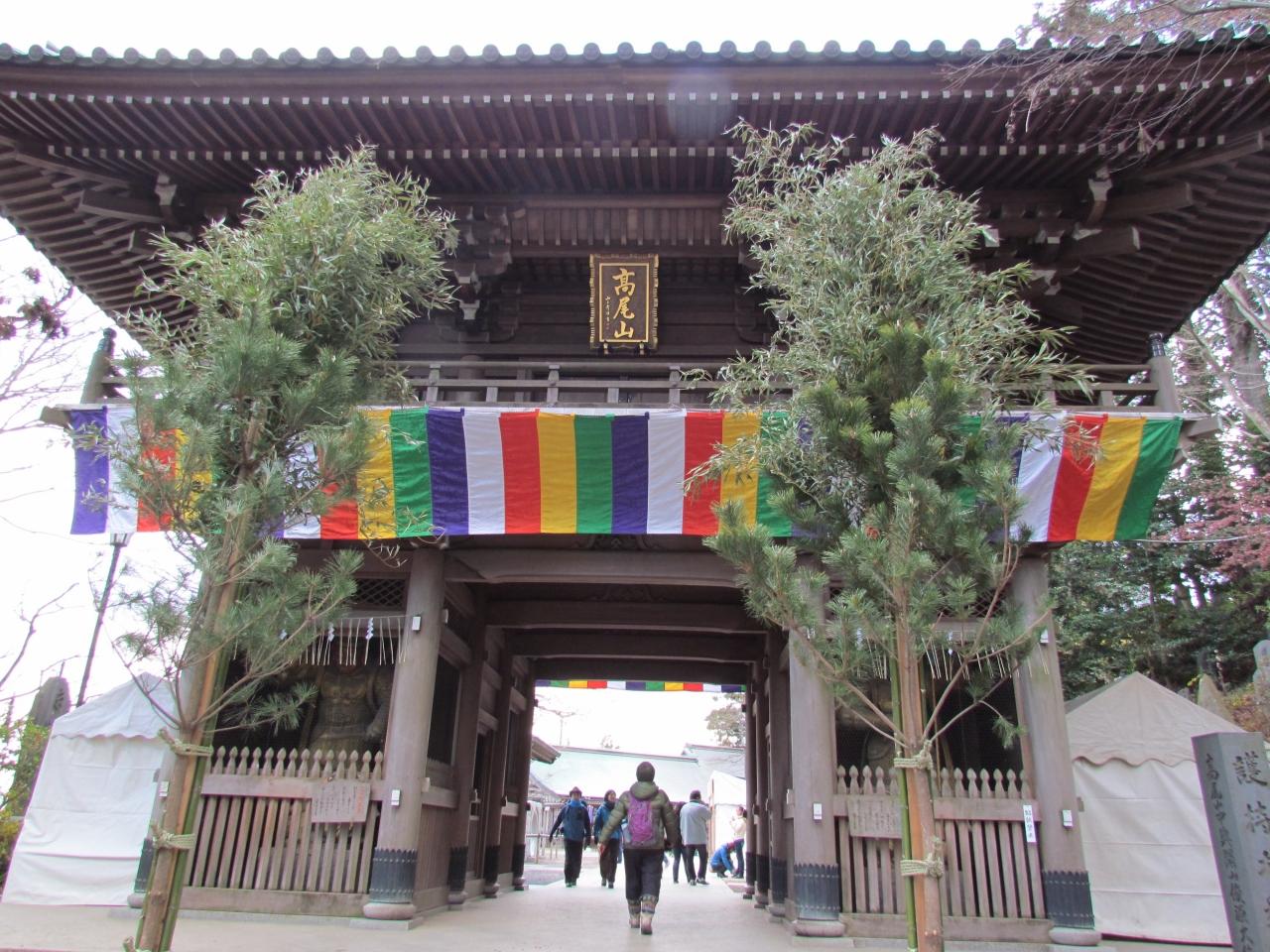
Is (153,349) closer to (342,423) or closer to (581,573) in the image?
(342,423)

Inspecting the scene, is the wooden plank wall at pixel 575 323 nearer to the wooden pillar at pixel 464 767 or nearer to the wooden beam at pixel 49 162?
the wooden beam at pixel 49 162

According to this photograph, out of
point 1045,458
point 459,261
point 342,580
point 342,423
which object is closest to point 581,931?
point 342,580

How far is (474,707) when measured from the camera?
33.2 ft

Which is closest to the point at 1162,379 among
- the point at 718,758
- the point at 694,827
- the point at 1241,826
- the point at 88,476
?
the point at 1241,826

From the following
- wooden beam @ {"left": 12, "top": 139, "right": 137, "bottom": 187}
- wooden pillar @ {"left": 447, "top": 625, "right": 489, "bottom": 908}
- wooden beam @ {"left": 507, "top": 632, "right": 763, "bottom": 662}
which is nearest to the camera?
wooden beam @ {"left": 12, "top": 139, "right": 137, "bottom": 187}

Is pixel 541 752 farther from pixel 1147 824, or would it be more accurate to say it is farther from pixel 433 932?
pixel 1147 824

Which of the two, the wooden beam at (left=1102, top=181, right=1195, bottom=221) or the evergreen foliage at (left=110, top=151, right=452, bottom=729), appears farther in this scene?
the wooden beam at (left=1102, top=181, right=1195, bottom=221)

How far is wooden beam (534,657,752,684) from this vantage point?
13.3 metres

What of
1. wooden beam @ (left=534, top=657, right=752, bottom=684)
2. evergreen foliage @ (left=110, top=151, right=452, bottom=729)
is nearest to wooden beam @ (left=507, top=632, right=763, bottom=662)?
wooden beam @ (left=534, top=657, right=752, bottom=684)

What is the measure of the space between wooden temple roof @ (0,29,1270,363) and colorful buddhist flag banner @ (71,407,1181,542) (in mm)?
1960

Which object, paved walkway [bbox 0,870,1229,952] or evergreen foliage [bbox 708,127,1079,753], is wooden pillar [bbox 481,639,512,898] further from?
evergreen foliage [bbox 708,127,1079,753]

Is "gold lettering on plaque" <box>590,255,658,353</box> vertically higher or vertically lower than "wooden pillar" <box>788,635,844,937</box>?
higher

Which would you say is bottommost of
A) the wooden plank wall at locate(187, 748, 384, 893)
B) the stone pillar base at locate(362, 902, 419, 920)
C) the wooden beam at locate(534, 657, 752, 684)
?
the stone pillar base at locate(362, 902, 419, 920)

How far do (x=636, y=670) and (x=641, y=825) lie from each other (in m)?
5.89
